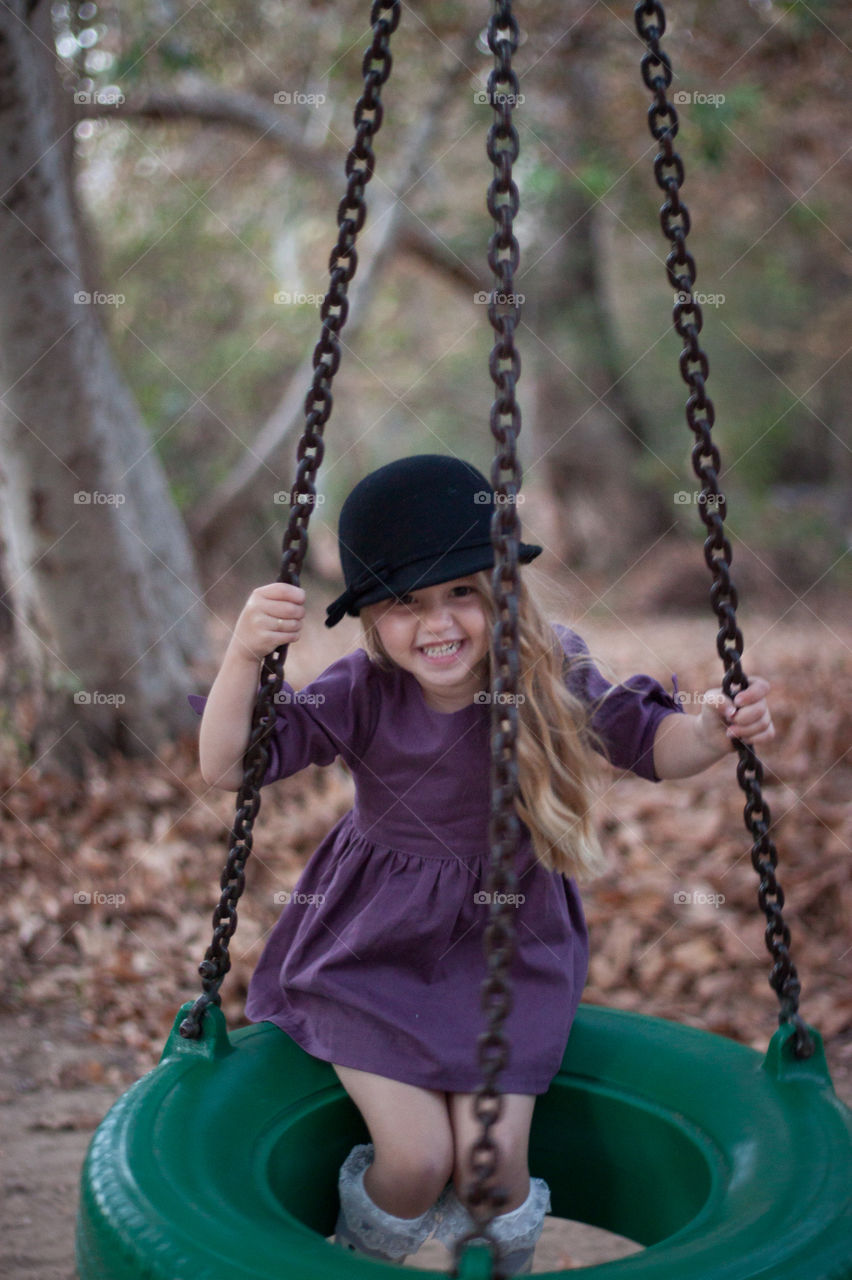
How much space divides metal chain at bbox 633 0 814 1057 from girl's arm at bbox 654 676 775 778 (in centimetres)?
5

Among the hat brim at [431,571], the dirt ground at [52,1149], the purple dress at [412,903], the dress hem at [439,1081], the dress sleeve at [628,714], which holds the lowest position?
the dirt ground at [52,1149]

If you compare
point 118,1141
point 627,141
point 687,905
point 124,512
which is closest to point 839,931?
point 687,905

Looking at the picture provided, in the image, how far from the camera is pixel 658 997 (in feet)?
11.2

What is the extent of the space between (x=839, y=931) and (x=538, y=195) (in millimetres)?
4959

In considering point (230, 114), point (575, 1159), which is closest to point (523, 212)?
point (230, 114)

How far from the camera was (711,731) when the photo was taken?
1861 mm

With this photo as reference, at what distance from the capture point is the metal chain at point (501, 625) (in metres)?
1.23

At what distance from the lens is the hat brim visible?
1.83m

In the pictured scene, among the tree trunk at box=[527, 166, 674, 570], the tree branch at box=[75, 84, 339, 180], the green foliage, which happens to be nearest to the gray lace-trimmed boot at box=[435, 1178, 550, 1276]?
the tree branch at box=[75, 84, 339, 180]

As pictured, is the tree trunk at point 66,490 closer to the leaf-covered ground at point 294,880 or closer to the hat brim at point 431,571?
the leaf-covered ground at point 294,880

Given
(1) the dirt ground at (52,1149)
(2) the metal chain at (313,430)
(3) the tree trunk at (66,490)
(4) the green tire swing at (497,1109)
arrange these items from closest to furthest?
1. (4) the green tire swing at (497,1109)
2. (2) the metal chain at (313,430)
3. (1) the dirt ground at (52,1149)
4. (3) the tree trunk at (66,490)

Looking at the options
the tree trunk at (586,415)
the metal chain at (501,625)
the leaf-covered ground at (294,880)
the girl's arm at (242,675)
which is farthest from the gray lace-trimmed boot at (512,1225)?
the tree trunk at (586,415)

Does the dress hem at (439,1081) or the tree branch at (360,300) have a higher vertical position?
the tree branch at (360,300)

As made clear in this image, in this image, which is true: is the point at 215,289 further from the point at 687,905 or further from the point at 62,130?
the point at 687,905
